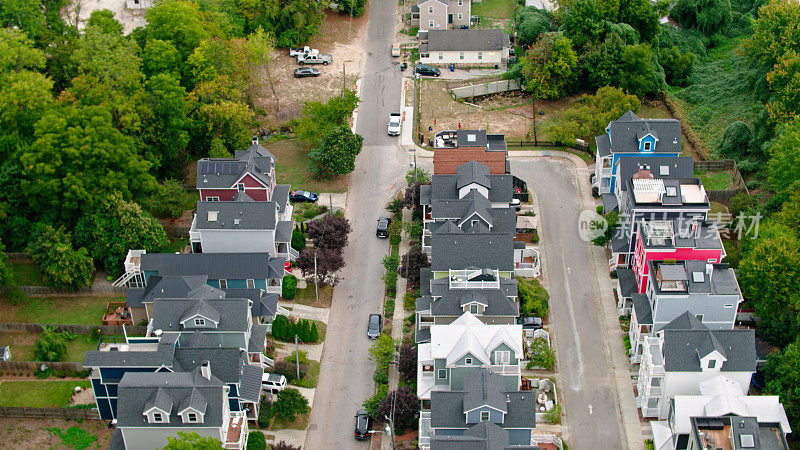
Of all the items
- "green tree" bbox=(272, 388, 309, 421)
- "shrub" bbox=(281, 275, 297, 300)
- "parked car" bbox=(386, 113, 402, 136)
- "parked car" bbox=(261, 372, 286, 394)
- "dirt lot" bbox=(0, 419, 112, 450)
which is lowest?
"dirt lot" bbox=(0, 419, 112, 450)

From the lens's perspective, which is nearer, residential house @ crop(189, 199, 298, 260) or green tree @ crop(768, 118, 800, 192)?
residential house @ crop(189, 199, 298, 260)

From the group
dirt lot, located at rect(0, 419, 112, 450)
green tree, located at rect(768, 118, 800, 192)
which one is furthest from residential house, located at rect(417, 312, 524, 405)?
green tree, located at rect(768, 118, 800, 192)

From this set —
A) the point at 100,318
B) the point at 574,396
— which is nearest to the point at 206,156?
the point at 100,318

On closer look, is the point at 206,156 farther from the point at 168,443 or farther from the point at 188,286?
the point at 168,443

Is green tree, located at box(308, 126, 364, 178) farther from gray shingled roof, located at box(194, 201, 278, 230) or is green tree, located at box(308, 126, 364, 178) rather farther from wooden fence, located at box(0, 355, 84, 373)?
wooden fence, located at box(0, 355, 84, 373)

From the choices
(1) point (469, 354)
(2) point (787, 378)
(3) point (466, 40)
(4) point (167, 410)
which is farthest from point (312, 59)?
(2) point (787, 378)

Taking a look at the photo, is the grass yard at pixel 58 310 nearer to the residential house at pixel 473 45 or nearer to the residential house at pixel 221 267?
the residential house at pixel 221 267

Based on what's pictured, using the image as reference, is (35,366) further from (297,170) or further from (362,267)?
(297,170)

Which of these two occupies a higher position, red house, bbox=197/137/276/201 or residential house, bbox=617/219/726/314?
red house, bbox=197/137/276/201
